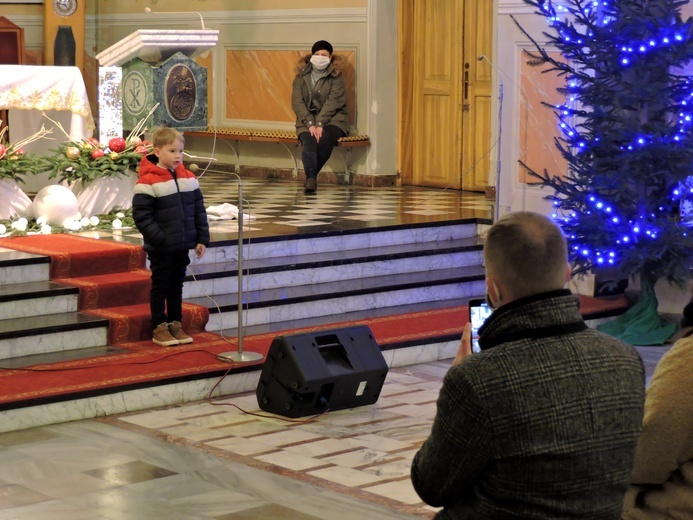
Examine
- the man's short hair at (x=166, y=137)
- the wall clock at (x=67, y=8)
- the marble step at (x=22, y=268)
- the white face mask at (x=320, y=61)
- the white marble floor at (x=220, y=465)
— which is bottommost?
the white marble floor at (x=220, y=465)

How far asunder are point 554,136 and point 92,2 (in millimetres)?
8980

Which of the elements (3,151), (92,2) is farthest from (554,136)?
(92,2)

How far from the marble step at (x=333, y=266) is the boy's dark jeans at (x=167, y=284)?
781 millimetres

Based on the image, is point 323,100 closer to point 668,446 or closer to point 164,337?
point 164,337

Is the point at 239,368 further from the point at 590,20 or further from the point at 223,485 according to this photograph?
the point at 590,20

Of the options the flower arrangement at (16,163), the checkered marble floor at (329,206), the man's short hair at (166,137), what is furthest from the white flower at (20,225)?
the man's short hair at (166,137)

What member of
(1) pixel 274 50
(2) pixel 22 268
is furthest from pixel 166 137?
(1) pixel 274 50

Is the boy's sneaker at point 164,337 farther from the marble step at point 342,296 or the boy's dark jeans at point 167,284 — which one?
the marble step at point 342,296

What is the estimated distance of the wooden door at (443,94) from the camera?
11820 millimetres

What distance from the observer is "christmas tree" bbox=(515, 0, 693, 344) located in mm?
7750

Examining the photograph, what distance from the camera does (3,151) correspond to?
29.0 ft

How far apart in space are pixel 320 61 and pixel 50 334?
233 inches

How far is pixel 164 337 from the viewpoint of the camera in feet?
22.5

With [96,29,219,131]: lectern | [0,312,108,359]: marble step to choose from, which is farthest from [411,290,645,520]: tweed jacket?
[96,29,219,131]: lectern
